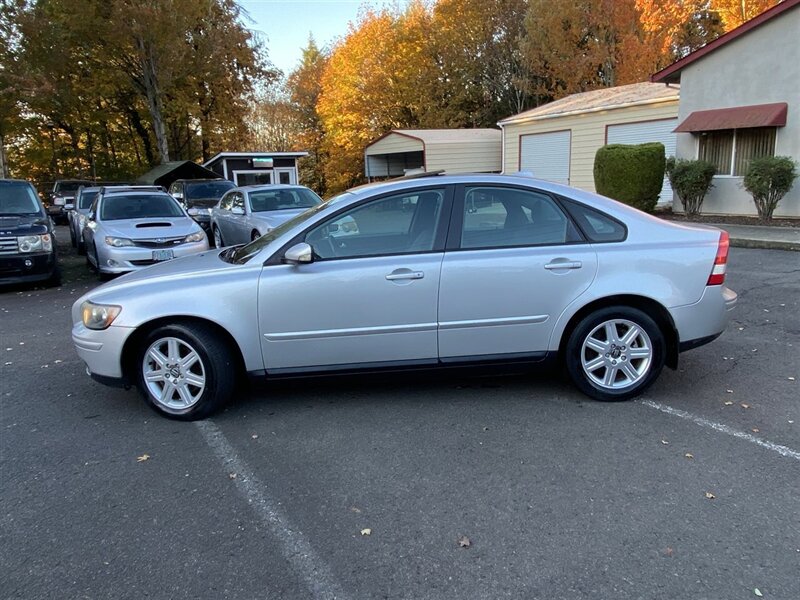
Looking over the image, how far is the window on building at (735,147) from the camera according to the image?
14.2 metres

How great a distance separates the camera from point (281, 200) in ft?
38.8

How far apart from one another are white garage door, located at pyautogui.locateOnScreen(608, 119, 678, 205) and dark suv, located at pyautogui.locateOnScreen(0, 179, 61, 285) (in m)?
15.1

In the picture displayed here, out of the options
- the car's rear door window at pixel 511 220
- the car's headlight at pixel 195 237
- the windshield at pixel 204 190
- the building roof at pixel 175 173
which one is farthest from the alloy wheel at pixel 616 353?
the building roof at pixel 175 173

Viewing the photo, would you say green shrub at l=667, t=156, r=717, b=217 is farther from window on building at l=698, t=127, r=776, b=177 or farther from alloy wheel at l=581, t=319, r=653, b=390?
alloy wheel at l=581, t=319, r=653, b=390

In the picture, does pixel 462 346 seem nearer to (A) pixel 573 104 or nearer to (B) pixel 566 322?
(B) pixel 566 322

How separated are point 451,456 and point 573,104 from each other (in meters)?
20.2

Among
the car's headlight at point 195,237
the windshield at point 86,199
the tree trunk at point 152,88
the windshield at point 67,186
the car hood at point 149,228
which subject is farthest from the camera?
the windshield at point 67,186

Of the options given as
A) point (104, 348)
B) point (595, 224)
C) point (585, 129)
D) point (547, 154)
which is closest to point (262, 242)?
point (104, 348)

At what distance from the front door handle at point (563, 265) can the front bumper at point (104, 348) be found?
2.87m

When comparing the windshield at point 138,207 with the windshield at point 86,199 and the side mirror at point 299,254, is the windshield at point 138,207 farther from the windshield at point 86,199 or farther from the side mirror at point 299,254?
the side mirror at point 299,254

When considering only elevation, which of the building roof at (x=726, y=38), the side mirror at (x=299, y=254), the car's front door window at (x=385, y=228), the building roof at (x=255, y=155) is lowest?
the side mirror at (x=299, y=254)

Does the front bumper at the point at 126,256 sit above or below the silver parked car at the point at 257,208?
below

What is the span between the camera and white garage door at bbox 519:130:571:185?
837 inches

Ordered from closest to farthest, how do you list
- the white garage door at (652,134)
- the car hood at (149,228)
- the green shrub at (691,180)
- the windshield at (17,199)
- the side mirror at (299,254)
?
1. the side mirror at (299,254)
2. the car hood at (149,228)
3. the windshield at (17,199)
4. the green shrub at (691,180)
5. the white garage door at (652,134)
